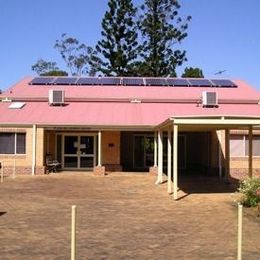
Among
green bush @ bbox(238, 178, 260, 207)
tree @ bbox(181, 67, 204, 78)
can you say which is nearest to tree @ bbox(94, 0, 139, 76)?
tree @ bbox(181, 67, 204, 78)

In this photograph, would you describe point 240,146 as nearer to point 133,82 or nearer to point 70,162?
point 70,162

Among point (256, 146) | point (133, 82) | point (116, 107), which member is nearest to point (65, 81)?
point (133, 82)

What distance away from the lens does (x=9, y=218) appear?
1325cm

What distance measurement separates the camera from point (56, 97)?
3055cm

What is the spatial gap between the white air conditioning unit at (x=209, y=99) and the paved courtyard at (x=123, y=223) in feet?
31.1

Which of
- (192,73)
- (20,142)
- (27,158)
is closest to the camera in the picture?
(27,158)

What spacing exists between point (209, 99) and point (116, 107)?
204 inches

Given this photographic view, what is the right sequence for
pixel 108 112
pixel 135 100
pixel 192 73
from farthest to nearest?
pixel 192 73 < pixel 135 100 < pixel 108 112

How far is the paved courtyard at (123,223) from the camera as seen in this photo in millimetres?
9737

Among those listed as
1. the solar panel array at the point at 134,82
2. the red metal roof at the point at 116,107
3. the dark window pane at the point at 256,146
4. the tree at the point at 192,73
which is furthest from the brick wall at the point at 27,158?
the tree at the point at 192,73

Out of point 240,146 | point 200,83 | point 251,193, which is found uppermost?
point 200,83

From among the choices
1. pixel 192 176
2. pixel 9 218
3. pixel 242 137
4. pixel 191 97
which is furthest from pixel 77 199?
pixel 191 97

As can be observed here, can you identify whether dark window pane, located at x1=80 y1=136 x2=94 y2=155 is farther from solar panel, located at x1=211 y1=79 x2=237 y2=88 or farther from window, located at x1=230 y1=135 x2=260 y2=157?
solar panel, located at x1=211 y1=79 x2=237 y2=88

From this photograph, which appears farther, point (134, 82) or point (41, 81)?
point (134, 82)
